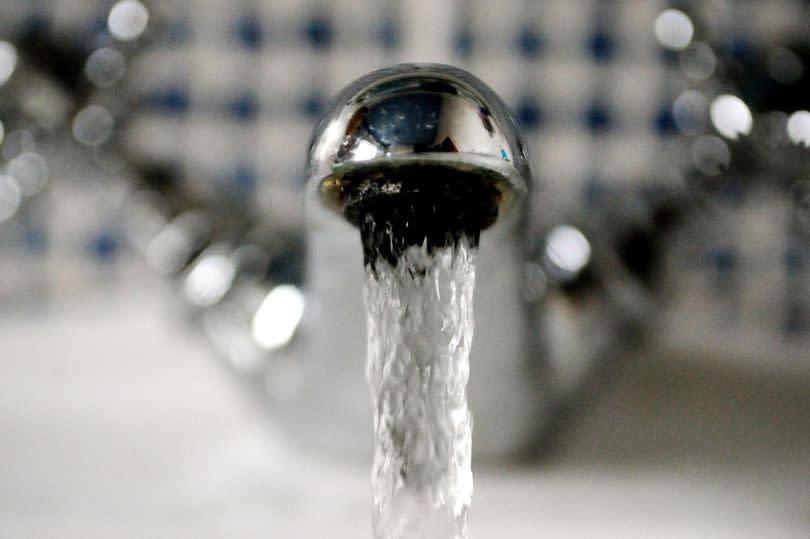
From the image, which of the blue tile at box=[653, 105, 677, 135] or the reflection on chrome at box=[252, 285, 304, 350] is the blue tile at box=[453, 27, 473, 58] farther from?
the reflection on chrome at box=[252, 285, 304, 350]

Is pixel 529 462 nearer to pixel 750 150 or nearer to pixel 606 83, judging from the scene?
pixel 750 150

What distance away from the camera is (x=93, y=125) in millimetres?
434

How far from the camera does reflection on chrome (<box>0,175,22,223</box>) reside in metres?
0.45

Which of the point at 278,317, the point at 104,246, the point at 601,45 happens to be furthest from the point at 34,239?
the point at 601,45

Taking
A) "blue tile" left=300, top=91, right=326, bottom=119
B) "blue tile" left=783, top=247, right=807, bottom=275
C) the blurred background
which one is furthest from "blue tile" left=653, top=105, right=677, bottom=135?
"blue tile" left=300, top=91, right=326, bottom=119

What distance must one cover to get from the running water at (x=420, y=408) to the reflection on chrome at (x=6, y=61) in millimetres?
244

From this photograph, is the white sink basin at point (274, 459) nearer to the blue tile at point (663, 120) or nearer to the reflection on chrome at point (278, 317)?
the reflection on chrome at point (278, 317)

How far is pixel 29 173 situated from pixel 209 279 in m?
0.12

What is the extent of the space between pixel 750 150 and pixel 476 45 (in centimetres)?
26

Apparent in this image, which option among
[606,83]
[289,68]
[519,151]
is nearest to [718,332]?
[606,83]

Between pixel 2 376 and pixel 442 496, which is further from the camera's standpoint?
pixel 2 376

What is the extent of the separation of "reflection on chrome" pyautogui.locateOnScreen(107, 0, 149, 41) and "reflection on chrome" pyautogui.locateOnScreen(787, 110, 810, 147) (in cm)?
28

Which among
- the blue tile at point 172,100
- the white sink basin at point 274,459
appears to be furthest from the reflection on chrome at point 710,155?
the blue tile at point 172,100

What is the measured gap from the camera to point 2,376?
52 centimetres
